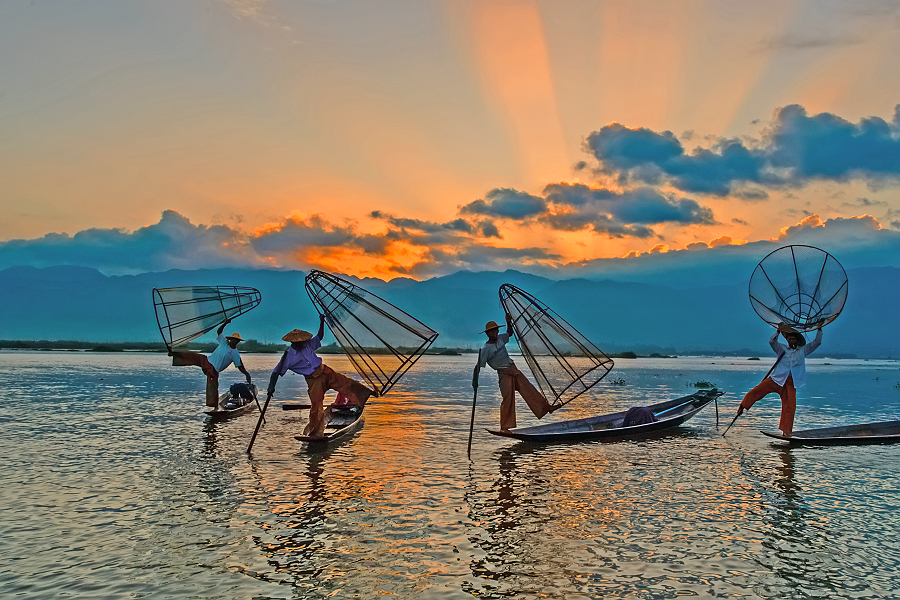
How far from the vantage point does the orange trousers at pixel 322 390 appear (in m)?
13.1

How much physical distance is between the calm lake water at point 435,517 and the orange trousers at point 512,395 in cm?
67

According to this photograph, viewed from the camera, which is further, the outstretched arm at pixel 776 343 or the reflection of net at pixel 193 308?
the reflection of net at pixel 193 308

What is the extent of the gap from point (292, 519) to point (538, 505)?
3.38 m

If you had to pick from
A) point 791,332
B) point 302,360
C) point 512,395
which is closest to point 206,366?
point 302,360

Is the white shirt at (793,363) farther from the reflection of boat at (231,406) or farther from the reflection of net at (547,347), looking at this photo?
the reflection of boat at (231,406)

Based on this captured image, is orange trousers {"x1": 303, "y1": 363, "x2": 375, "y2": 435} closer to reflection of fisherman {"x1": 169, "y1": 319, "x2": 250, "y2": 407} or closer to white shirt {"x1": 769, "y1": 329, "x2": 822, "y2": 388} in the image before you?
reflection of fisherman {"x1": 169, "y1": 319, "x2": 250, "y2": 407}

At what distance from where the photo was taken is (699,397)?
59.9 feet

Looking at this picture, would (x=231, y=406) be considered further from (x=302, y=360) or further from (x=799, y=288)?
(x=799, y=288)

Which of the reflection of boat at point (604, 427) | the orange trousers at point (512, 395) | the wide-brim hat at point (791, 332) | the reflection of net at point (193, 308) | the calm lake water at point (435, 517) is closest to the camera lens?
the calm lake water at point (435, 517)

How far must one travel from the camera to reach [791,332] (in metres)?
14.3

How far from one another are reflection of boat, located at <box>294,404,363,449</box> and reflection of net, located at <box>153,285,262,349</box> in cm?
407

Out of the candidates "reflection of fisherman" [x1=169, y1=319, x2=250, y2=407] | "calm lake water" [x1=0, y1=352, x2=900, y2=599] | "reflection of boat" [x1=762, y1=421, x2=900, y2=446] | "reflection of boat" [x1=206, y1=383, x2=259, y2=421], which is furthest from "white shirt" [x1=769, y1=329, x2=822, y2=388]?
"reflection of boat" [x1=206, y1=383, x2=259, y2=421]

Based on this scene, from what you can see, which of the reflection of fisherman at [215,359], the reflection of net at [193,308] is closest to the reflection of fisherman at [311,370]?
the reflection of net at [193,308]

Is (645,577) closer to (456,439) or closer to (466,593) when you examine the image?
(466,593)
